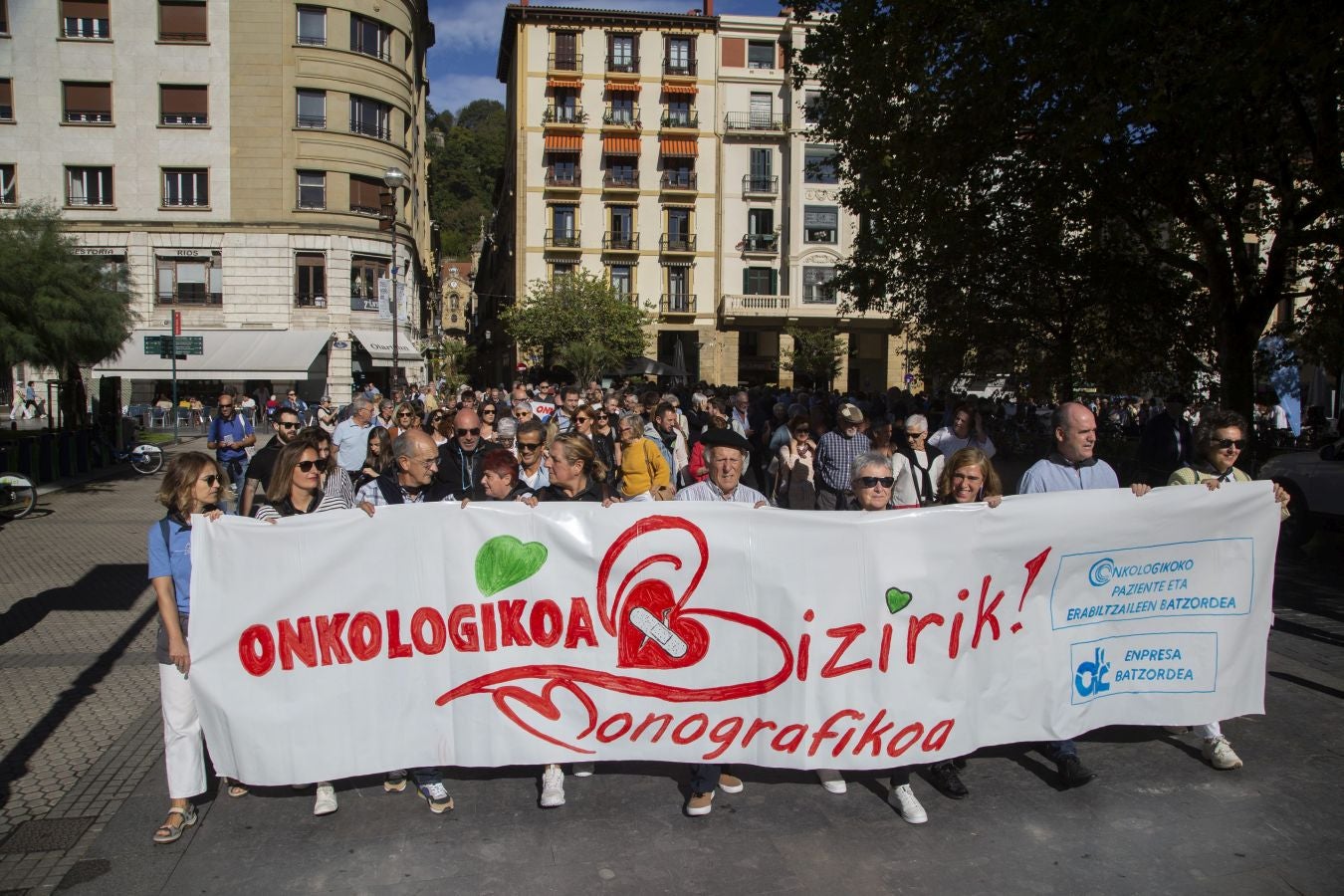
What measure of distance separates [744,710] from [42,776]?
3.63 meters

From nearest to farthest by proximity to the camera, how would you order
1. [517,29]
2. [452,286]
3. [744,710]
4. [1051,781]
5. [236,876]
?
[236,876] < [744,710] < [1051,781] < [517,29] < [452,286]

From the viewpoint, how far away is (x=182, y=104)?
3581 cm

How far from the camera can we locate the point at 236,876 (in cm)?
407

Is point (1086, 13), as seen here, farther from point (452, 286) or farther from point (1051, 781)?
point (452, 286)

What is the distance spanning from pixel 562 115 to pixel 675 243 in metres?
8.68

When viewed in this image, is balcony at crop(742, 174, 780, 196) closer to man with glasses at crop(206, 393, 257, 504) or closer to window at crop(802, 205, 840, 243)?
window at crop(802, 205, 840, 243)

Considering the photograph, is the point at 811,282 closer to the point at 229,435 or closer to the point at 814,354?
the point at 814,354

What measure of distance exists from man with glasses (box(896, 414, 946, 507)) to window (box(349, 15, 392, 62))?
35.3m

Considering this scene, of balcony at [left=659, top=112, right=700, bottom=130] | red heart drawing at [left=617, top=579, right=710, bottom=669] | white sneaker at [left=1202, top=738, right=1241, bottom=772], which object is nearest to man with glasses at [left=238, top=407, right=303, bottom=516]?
red heart drawing at [left=617, top=579, right=710, bottom=669]

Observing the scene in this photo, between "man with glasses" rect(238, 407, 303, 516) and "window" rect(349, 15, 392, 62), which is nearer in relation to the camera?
"man with glasses" rect(238, 407, 303, 516)

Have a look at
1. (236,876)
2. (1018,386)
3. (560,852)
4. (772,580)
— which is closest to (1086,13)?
(772,580)

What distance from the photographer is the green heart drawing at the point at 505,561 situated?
185 inches

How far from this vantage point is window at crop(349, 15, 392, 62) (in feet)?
121

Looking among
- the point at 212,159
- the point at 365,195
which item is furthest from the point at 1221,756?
the point at 212,159
